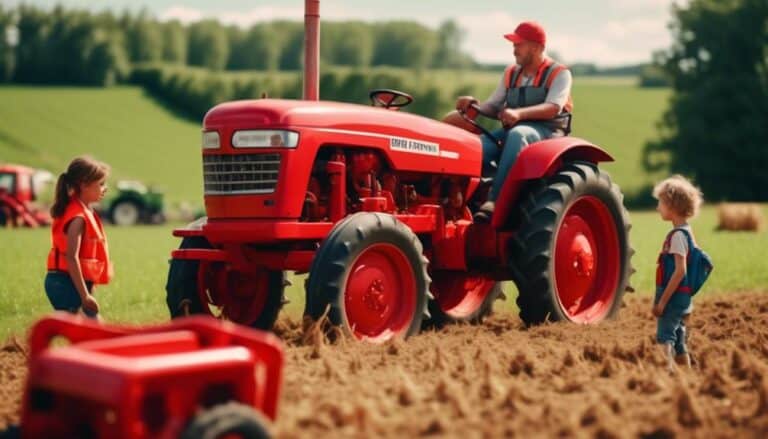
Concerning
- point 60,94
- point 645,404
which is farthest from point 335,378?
point 60,94

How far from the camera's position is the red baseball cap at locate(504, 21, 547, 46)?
8234mm

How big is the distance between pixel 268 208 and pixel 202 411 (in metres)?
2.97

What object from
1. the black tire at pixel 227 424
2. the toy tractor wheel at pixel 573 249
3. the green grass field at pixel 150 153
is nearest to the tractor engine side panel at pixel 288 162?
the toy tractor wheel at pixel 573 249

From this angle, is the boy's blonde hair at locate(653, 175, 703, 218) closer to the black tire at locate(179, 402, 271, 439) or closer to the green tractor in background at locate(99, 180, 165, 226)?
the black tire at locate(179, 402, 271, 439)

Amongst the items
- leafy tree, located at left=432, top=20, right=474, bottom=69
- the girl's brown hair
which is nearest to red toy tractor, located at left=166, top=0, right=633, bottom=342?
the girl's brown hair

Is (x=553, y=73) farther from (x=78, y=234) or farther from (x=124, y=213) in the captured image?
(x=124, y=213)

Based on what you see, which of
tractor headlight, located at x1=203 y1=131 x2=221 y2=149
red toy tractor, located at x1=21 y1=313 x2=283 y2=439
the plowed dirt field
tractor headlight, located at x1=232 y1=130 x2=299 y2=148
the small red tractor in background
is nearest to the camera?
red toy tractor, located at x1=21 y1=313 x2=283 y2=439

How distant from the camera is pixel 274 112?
677 centimetres

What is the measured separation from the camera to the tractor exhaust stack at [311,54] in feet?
25.3

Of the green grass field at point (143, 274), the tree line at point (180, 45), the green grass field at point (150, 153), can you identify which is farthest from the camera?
the tree line at point (180, 45)

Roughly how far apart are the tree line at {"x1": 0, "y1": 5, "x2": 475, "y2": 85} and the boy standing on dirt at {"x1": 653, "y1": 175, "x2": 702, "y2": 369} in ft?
168

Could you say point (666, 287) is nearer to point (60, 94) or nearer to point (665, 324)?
point (665, 324)

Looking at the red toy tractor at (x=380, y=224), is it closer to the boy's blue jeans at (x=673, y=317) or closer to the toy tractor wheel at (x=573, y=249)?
the toy tractor wheel at (x=573, y=249)

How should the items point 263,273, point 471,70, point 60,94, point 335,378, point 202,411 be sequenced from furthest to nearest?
point 471,70 < point 60,94 < point 263,273 < point 335,378 < point 202,411
